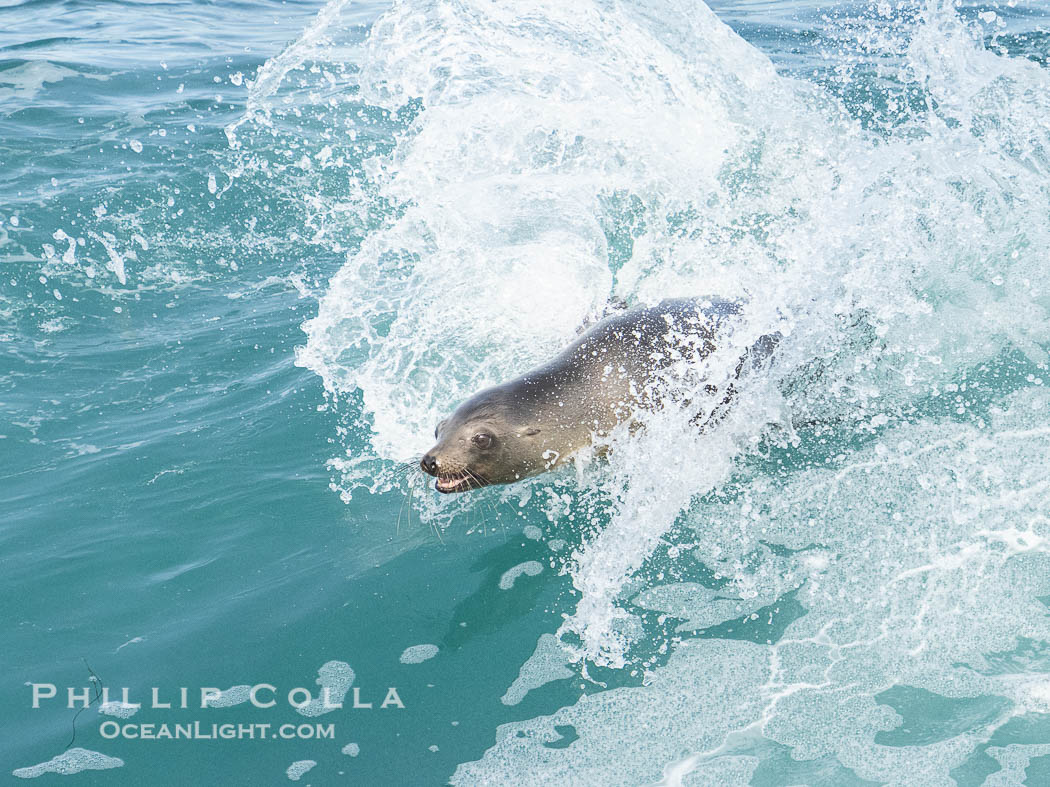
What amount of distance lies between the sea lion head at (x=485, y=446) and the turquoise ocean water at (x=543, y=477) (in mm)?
226

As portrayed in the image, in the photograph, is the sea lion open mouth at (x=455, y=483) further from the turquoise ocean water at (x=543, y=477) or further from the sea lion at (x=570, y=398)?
the turquoise ocean water at (x=543, y=477)

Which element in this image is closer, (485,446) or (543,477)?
(485,446)

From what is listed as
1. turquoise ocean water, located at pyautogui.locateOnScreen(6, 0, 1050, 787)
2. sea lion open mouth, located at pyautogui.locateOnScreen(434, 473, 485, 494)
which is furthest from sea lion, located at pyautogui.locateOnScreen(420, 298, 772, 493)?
turquoise ocean water, located at pyautogui.locateOnScreen(6, 0, 1050, 787)

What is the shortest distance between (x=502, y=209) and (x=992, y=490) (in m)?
4.56

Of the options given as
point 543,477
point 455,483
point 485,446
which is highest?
point 485,446

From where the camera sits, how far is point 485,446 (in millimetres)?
5141

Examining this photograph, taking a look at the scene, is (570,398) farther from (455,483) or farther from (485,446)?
(455,483)

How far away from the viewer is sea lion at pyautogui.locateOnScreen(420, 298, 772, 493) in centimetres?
514

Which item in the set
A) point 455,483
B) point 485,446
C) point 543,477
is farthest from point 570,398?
point 455,483

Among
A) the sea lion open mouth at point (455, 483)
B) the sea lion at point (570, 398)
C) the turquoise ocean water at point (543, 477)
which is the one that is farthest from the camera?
the sea lion at point (570, 398)

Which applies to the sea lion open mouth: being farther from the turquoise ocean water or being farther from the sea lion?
the turquoise ocean water

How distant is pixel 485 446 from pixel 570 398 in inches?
24.6

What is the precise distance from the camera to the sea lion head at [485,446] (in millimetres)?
5055

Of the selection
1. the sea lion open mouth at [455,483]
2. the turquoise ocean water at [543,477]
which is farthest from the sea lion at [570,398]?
the turquoise ocean water at [543,477]
